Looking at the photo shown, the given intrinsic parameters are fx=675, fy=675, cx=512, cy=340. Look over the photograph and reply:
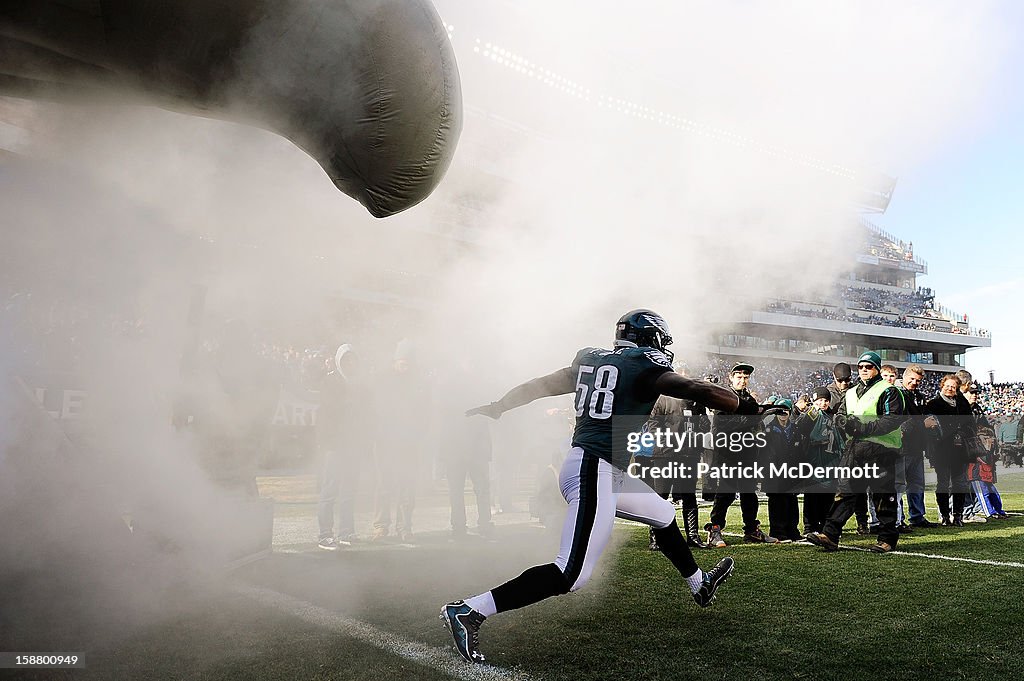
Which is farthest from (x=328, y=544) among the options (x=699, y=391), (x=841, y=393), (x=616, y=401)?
(x=841, y=393)

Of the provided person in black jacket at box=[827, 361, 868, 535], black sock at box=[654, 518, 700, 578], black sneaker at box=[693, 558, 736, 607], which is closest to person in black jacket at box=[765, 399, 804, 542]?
person in black jacket at box=[827, 361, 868, 535]

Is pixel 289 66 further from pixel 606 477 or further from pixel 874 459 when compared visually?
pixel 874 459

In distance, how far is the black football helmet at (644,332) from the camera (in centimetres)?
365

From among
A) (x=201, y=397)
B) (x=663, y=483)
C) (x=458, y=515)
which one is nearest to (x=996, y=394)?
(x=663, y=483)

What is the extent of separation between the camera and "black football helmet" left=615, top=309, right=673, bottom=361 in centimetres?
365

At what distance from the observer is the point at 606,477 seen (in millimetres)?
3336

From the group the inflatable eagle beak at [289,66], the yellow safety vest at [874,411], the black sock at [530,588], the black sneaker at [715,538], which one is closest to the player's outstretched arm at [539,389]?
the black sock at [530,588]

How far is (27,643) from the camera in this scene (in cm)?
294

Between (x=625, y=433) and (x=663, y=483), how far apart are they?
4030 mm

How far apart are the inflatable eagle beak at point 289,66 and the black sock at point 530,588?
71.7 inches

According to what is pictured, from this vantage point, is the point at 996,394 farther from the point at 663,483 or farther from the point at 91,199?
the point at 91,199

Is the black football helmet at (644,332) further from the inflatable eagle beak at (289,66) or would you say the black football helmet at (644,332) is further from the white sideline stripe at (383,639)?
the white sideline stripe at (383,639)

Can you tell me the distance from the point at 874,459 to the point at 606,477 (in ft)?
13.5

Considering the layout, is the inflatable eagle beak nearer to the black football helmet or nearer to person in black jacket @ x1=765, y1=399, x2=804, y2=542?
the black football helmet
